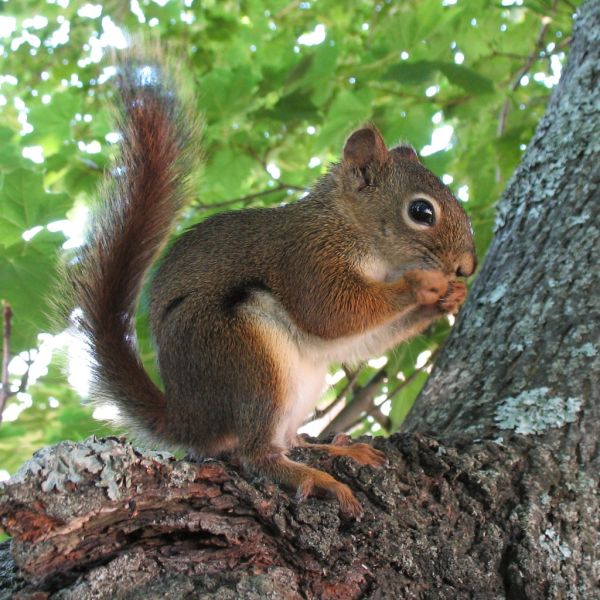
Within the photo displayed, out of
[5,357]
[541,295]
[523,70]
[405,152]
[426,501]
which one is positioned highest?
[523,70]

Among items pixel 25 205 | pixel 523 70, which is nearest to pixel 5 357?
pixel 25 205

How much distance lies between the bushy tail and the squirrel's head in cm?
66

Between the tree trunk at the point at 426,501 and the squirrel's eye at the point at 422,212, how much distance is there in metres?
0.28

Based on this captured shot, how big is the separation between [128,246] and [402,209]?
0.87 meters

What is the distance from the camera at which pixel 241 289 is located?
196 cm

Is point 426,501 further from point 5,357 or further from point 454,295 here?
point 5,357

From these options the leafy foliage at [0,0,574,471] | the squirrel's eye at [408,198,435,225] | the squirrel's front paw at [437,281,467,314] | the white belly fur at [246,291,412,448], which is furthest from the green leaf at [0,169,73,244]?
the squirrel's front paw at [437,281,467,314]

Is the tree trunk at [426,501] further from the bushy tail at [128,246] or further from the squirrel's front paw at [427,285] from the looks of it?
the bushy tail at [128,246]

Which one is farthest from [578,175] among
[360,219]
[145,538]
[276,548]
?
[145,538]

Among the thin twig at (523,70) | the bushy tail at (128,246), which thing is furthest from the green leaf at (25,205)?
the thin twig at (523,70)

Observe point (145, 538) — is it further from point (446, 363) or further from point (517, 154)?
point (517, 154)

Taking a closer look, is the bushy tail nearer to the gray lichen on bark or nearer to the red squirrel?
the red squirrel

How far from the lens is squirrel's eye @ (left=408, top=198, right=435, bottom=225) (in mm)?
2197

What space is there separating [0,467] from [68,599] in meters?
1.82
